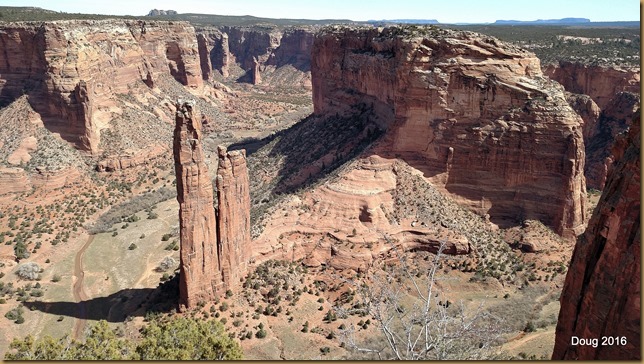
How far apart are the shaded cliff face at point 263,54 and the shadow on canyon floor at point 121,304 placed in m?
117

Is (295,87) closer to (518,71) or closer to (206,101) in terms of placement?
(206,101)

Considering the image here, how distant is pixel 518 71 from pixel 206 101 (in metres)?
75.9

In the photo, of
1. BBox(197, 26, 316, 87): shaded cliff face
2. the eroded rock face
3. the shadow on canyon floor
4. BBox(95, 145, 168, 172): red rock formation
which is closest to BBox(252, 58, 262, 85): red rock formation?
BBox(197, 26, 316, 87): shaded cliff face

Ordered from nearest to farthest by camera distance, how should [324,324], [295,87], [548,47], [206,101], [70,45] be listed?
[324,324], [70,45], [548,47], [206,101], [295,87]

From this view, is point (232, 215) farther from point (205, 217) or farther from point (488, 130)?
point (488, 130)

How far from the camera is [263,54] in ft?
563

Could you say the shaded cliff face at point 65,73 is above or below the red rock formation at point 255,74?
above

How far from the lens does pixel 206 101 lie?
107250mm

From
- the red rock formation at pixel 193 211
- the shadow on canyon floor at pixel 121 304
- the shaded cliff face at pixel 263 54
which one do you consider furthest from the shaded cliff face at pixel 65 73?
the shaded cliff face at pixel 263 54

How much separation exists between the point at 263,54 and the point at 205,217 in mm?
144801

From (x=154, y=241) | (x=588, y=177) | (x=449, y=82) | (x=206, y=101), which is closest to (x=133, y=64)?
(x=206, y=101)

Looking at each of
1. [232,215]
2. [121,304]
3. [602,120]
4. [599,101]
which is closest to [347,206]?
[232,215]

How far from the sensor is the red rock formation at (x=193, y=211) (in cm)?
3372

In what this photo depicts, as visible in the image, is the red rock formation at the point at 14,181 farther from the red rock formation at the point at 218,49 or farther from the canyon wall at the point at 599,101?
the red rock formation at the point at 218,49
